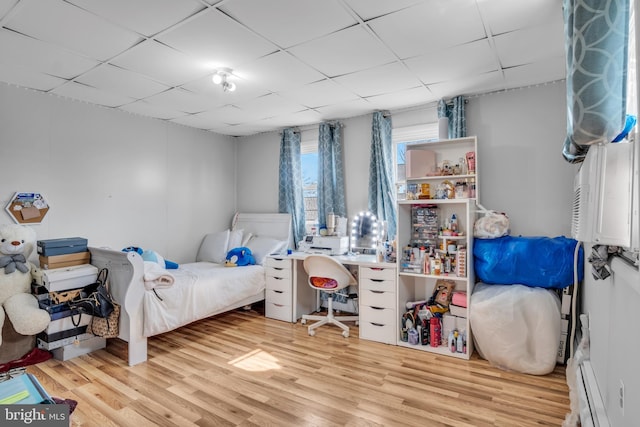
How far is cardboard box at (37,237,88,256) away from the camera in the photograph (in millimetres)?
2874

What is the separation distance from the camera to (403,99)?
3531 millimetres

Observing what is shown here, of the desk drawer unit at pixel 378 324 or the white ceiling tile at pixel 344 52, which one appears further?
the desk drawer unit at pixel 378 324

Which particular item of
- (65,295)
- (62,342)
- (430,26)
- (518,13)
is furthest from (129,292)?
(518,13)

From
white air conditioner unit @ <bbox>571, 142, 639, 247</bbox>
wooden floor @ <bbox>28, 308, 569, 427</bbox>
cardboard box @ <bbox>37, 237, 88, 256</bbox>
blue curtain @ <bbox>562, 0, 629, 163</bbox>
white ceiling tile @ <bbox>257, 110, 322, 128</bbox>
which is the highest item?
white ceiling tile @ <bbox>257, 110, 322, 128</bbox>

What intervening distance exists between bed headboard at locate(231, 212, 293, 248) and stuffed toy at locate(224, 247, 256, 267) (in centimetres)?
53

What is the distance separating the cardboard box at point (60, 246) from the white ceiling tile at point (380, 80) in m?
2.72

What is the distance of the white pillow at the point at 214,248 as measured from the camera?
14.8 feet

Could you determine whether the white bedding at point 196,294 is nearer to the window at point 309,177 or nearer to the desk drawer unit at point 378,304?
the window at point 309,177

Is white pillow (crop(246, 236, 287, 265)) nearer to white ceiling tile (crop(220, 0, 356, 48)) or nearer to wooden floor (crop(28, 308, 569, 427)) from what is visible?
wooden floor (crop(28, 308, 569, 427))

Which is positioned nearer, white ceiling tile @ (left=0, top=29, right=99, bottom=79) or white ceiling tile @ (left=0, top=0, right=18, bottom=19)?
white ceiling tile @ (left=0, top=0, right=18, bottom=19)

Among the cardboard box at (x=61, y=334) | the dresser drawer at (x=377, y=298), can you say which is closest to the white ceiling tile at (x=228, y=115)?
the dresser drawer at (x=377, y=298)

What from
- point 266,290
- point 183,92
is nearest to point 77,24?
point 183,92

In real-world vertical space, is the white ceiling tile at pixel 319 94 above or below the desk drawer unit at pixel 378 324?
above

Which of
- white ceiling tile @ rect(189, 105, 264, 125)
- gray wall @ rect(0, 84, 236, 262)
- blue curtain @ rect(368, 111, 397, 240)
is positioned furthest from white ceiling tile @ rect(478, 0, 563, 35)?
gray wall @ rect(0, 84, 236, 262)
